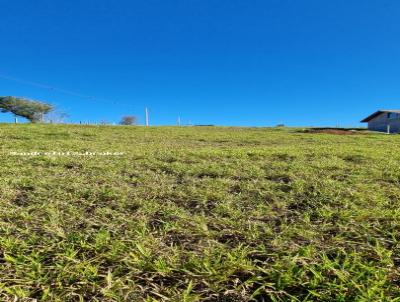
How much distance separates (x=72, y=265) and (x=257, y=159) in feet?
12.1

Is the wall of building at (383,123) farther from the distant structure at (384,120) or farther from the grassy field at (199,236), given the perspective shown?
Answer: the grassy field at (199,236)

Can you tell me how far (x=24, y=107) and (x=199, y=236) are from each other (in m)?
54.0

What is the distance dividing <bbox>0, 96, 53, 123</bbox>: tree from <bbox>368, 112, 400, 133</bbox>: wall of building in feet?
163

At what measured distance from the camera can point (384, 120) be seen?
40.9 meters

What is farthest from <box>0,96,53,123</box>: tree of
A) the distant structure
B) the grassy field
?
the grassy field

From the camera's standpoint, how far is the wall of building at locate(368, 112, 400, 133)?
128 ft

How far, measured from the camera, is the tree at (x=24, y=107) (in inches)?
1866

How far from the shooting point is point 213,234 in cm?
200

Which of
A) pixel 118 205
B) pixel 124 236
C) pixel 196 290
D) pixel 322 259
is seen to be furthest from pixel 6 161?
pixel 322 259

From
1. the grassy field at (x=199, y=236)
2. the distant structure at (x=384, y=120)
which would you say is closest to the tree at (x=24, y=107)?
the distant structure at (x=384, y=120)

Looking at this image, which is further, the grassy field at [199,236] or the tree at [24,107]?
the tree at [24,107]

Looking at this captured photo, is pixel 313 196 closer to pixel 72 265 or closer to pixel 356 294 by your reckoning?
pixel 356 294

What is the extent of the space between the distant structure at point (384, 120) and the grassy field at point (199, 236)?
135 feet

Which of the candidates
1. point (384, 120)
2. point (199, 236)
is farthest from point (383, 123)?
point (199, 236)
